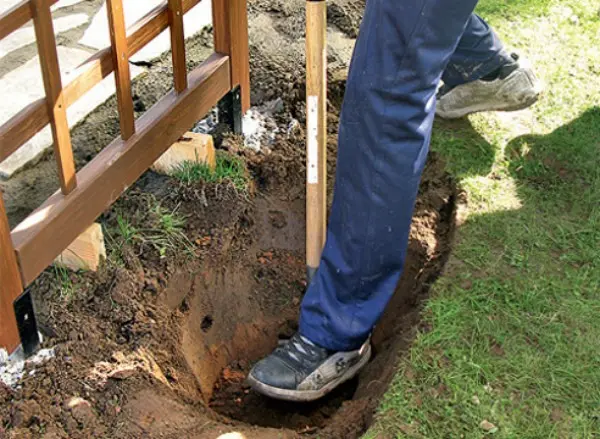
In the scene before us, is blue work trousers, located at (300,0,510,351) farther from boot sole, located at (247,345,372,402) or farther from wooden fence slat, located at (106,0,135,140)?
wooden fence slat, located at (106,0,135,140)

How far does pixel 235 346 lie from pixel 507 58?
171 centimetres

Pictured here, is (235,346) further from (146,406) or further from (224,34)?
(224,34)

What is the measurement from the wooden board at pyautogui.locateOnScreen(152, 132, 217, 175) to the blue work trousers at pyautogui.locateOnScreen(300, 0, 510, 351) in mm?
787

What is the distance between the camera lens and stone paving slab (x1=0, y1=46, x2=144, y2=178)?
11.2 feet

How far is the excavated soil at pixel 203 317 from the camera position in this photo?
8.79ft

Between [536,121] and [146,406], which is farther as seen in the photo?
[536,121]

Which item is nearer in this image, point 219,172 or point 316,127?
point 316,127

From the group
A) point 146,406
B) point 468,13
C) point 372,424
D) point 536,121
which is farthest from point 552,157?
point 146,406

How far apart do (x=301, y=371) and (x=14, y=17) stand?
4.77 feet

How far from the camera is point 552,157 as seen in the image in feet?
12.1

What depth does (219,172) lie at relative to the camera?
345cm

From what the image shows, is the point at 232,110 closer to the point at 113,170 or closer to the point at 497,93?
the point at 113,170

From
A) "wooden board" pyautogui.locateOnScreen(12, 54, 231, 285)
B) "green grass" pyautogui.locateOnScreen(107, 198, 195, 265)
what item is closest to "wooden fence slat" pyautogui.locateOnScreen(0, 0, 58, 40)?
"wooden board" pyautogui.locateOnScreen(12, 54, 231, 285)

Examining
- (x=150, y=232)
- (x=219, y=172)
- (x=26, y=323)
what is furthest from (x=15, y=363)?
(x=219, y=172)
